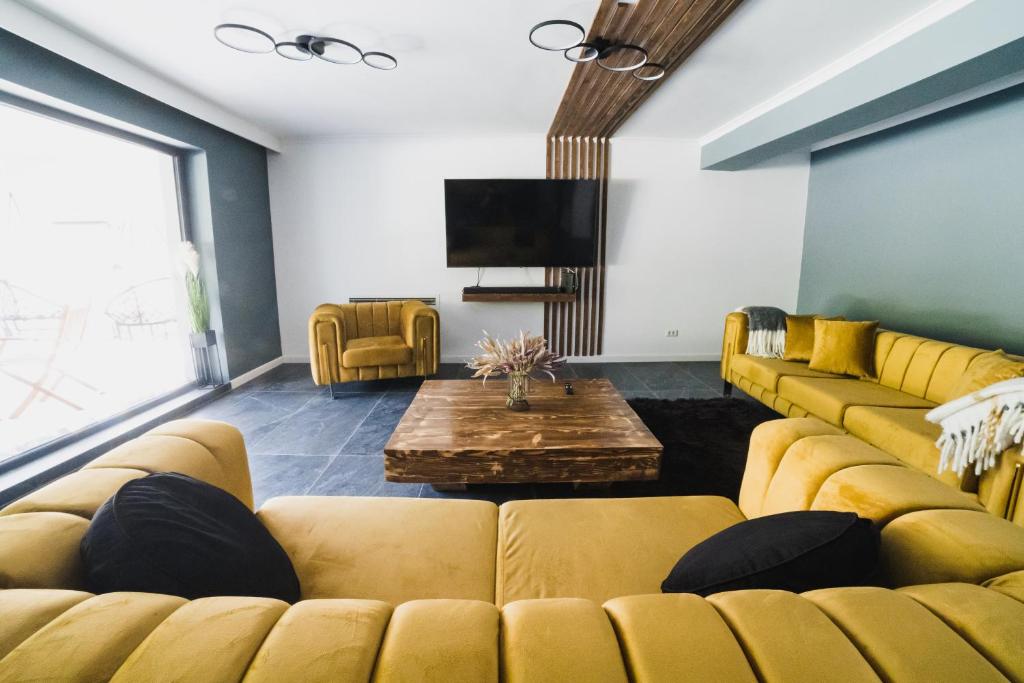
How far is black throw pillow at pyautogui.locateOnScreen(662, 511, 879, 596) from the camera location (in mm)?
844

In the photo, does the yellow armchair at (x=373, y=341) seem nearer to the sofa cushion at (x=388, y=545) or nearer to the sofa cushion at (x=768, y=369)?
the sofa cushion at (x=388, y=545)

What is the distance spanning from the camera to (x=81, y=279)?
305 centimetres

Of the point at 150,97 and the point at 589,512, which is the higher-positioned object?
the point at 150,97

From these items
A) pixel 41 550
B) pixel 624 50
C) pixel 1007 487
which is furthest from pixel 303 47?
pixel 1007 487

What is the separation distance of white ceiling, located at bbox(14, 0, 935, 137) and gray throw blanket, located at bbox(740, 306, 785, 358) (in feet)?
5.78

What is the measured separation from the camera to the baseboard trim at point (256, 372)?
421 centimetres

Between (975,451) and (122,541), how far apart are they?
2.90m

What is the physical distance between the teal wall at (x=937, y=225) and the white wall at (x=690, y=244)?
555mm

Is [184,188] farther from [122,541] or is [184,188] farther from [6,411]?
[122,541]

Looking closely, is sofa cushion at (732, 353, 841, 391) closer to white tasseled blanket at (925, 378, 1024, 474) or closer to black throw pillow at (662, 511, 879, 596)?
white tasseled blanket at (925, 378, 1024, 474)

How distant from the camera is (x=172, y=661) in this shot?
1.79ft

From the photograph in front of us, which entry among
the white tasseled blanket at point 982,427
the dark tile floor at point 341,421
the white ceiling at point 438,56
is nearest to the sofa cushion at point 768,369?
the dark tile floor at point 341,421

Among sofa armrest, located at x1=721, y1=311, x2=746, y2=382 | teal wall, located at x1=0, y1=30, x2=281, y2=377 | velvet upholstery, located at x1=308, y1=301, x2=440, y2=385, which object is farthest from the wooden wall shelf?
teal wall, located at x1=0, y1=30, x2=281, y2=377

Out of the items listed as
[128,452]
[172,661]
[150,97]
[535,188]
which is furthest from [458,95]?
[172,661]
